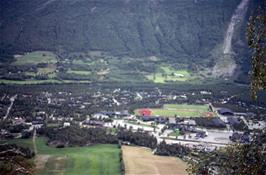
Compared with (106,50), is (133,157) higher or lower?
lower

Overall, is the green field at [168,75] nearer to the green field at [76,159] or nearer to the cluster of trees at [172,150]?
the cluster of trees at [172,150]

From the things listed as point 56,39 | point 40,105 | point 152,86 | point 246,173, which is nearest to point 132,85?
point 152,86

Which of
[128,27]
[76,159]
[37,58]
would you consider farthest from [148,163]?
[128,27]

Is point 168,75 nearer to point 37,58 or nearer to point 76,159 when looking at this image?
point 37,58

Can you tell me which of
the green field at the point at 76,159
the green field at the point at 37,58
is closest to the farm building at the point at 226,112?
the green field at the point at 76,159

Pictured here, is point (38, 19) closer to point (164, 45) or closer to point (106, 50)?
point (106, 50)

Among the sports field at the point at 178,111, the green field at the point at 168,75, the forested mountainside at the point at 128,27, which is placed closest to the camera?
the sports field at the point at 178,111
